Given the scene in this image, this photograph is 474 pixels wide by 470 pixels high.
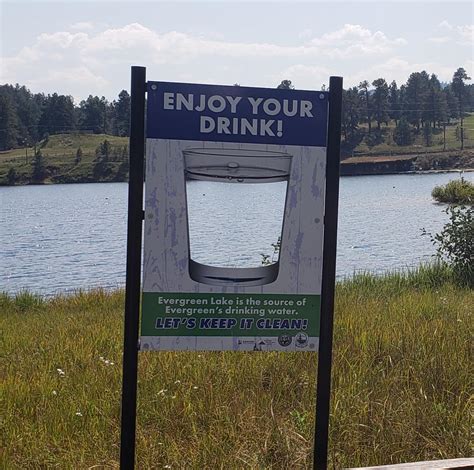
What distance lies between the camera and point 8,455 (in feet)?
11.5

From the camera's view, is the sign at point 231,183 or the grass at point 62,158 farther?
the grass at point 62,158

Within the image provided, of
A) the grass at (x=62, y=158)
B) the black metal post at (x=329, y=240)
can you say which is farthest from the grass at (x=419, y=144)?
the black metal post at (x=329, y=240)

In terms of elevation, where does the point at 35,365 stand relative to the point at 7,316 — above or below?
above

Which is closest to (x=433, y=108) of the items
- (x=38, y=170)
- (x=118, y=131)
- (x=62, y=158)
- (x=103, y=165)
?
(x=118, y=131)

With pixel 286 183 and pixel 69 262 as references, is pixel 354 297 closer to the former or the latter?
pixel 286 183

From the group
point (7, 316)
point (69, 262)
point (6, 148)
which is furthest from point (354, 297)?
point (6, 148)

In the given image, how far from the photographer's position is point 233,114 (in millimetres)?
3213

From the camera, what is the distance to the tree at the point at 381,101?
11181 centimetres

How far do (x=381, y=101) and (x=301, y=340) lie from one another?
114 m

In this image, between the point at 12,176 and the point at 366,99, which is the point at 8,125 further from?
the point at 366,99

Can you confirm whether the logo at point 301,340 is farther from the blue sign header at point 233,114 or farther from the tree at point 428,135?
the tree at point 428,135

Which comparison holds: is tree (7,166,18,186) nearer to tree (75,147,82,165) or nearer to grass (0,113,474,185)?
grass (0,113,474,185)

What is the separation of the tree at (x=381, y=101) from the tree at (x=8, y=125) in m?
56.9

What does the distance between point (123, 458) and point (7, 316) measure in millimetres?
7619
